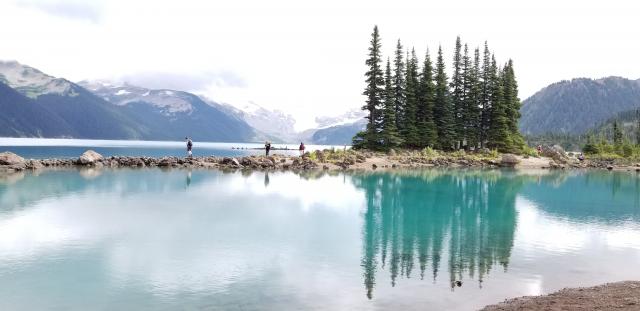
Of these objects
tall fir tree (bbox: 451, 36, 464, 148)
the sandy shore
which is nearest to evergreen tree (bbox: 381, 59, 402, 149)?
tall fir tree (bbox: 451, 36, 464, 148)

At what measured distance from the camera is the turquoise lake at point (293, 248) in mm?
13211

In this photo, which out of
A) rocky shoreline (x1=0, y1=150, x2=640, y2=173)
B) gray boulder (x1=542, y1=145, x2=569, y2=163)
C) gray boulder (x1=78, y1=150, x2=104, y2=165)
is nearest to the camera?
rocky shoreline (x1=0, y1=150, x2=640, y2=173)

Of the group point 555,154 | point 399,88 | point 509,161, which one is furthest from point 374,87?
point 555,154

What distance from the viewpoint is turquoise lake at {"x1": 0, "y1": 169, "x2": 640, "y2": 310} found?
43.3 feet

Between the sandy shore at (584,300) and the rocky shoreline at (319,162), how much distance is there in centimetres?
5034

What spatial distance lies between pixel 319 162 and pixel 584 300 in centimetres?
5563

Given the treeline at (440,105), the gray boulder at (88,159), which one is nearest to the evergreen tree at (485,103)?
the treeline at (440,105)

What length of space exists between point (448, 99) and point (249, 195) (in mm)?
60329

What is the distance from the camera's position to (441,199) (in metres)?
36.1

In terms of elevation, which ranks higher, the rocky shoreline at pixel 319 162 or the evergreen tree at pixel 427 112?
the evergreen tree at pixel 427 112

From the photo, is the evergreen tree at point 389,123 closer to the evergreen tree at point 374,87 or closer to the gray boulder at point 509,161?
the evergreen tree at point 374,87

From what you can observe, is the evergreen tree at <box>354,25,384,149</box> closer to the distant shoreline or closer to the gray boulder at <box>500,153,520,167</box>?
the distant shoreline

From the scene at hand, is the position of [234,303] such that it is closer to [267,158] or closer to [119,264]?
[119,264]

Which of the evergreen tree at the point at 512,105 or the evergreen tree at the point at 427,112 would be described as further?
the evergreen tree at the point at 512,105
